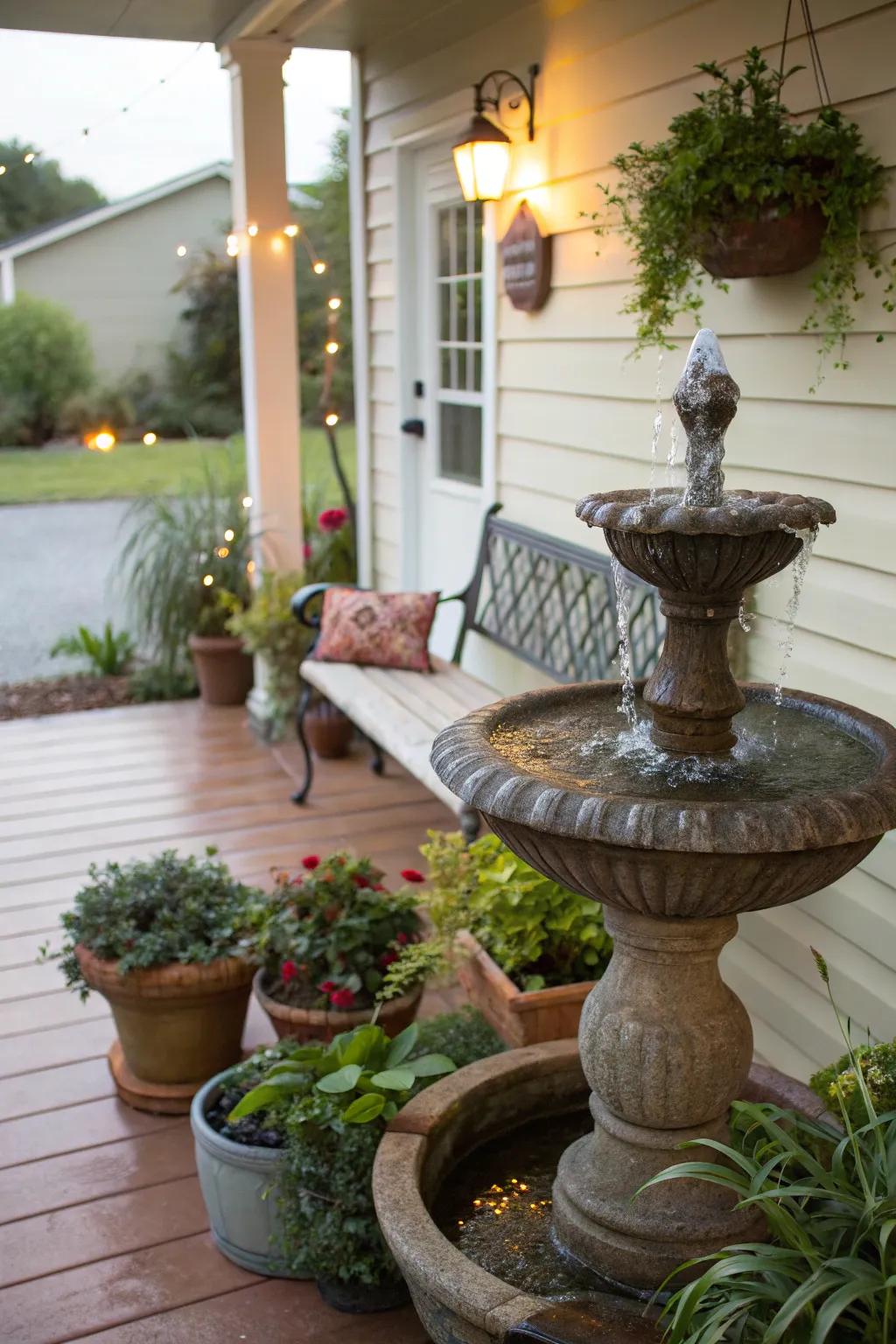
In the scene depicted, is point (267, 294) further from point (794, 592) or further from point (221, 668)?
point (794, 592)

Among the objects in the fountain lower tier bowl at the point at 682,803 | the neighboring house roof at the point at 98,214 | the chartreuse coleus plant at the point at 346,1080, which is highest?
the neighboring house roof at the point at 98,214

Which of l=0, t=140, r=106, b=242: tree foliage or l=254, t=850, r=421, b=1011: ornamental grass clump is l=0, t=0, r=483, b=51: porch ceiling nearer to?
l=254, t=850, r=421, b=1011: ornamental grass clump

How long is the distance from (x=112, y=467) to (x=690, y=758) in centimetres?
1382

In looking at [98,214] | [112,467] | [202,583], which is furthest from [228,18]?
[98,214]

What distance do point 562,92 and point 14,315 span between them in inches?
512

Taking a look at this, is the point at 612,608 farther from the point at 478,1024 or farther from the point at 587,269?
the point at 478,1024

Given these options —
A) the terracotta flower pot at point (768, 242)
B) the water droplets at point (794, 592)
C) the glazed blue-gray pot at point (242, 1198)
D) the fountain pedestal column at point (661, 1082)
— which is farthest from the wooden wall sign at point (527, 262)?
the glazed blue-gray pot at point (242, 1198)

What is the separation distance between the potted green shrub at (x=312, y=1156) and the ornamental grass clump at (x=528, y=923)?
37 cm

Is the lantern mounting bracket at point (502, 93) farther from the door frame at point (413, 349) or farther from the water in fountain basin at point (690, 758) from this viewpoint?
the water in fountain basin at point (690, 758)

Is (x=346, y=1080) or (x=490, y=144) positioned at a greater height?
(x=490, y=144)

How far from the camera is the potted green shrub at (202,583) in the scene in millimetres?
5902

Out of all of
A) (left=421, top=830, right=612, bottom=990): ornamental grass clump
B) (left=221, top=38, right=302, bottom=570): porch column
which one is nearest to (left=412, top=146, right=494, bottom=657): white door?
(left=221, top=38, right=302, bottom=570): porch column

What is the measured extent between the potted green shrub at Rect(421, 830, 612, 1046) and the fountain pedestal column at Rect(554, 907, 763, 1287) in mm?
623

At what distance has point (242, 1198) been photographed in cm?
234
